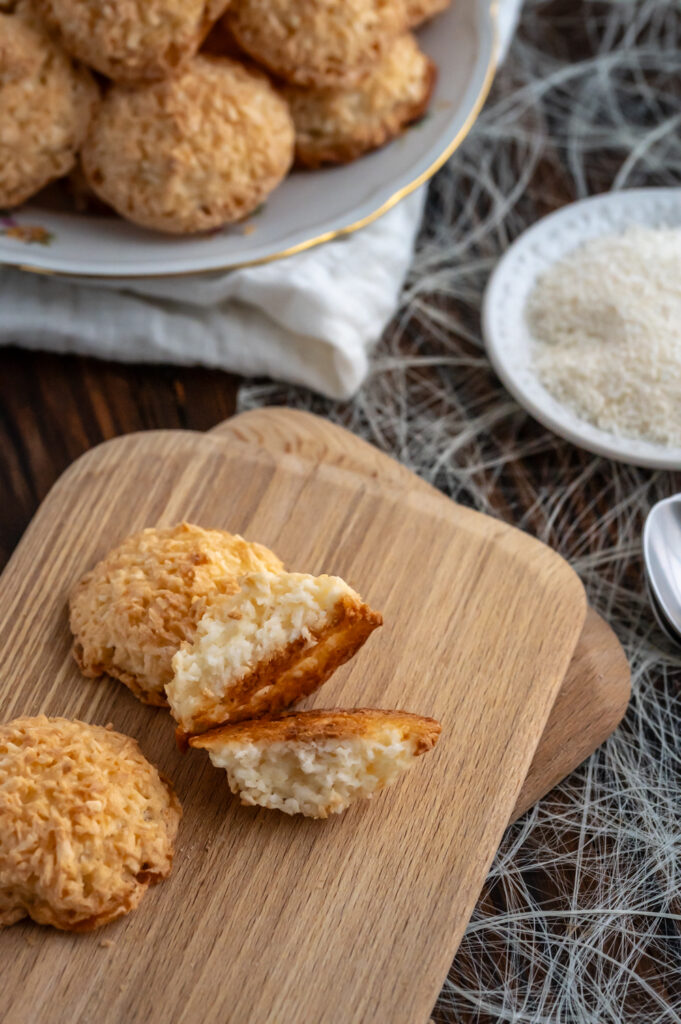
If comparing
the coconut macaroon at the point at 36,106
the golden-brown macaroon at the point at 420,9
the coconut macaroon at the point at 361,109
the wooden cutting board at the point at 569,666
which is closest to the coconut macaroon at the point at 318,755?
the wooden cutting board at the point at 569,666

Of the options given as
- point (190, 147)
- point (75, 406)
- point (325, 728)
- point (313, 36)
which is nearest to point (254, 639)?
point (325, 728)

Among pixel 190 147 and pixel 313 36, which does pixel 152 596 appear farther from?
pixel 313 36

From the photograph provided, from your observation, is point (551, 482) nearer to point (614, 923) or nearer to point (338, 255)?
point (338, 255)

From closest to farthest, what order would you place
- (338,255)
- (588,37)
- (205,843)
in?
(205,843)
(338,255)
(588,37)

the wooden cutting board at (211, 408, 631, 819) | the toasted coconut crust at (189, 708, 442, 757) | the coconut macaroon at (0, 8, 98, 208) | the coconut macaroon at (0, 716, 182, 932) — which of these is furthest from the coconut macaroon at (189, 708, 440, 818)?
the coconut macaroon at (0, 8, 98, 208)

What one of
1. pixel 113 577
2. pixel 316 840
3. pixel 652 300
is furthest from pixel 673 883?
pixel 652 300
